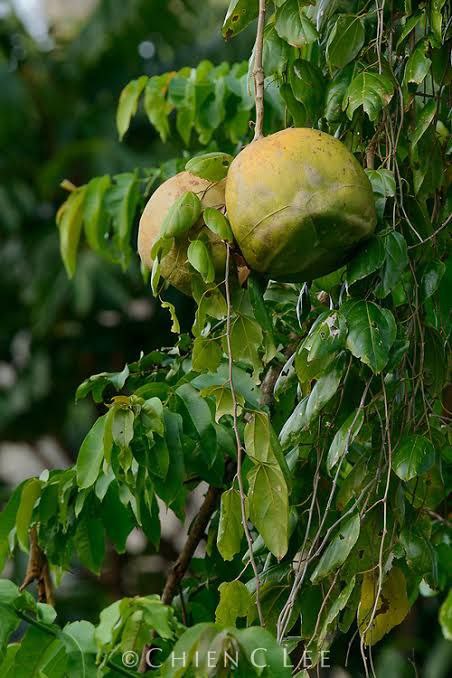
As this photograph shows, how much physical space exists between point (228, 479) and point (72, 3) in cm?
522

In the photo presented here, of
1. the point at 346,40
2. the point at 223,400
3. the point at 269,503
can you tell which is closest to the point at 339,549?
the point at 269,503

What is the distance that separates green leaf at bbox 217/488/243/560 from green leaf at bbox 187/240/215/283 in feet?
0.85

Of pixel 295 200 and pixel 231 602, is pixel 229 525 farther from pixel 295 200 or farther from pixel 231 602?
pixel 295 200

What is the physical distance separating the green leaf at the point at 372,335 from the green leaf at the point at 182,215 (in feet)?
0.75

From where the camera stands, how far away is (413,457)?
4.57ft

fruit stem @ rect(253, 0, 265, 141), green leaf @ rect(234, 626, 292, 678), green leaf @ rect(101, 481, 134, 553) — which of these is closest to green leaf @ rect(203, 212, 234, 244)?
fruit stem @ rect(253, 0, 265, 141)

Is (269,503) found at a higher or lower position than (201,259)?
lower

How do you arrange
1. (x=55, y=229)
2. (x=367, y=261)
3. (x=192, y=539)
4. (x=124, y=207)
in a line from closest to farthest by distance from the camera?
(x=367, y=261) < (x=192, y=539) < (x=124, y=207) < (x=55, y=229)

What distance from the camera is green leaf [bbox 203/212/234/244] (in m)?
1.29

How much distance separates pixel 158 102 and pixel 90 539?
96 cm

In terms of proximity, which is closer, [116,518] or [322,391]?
[322,391]

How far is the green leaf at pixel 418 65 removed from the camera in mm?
1525

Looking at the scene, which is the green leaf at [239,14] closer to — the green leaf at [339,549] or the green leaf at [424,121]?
the green leaf at [424,121]

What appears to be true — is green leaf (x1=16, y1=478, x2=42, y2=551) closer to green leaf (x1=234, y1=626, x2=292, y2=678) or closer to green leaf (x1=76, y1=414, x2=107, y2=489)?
green leaf (x1=76, y1=414, x2=107, y2=489)
